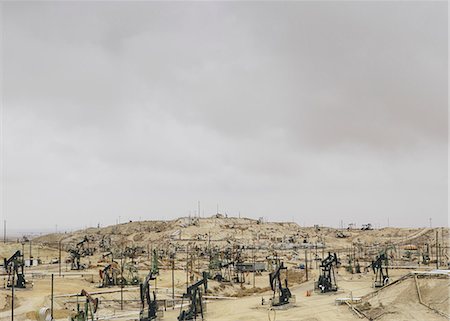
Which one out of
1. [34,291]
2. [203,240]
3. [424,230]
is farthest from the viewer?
[424,230]

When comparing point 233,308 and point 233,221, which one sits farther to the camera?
point 233,221

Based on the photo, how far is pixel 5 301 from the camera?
108ft

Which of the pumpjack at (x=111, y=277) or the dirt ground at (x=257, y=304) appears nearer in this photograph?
the dirt ground at (x=257, y=304)

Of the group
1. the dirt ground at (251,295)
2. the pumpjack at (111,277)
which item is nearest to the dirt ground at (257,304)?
the dirt ground at (251,295)

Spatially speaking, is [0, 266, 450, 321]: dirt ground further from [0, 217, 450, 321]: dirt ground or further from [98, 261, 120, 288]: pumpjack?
[98, 261, 120, 288]: pumpjack

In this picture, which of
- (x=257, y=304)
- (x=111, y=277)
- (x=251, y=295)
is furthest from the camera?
(x=111, y=277)

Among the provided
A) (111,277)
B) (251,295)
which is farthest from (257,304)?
(111,277)

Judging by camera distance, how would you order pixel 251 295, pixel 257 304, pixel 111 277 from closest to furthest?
pixel 257 304, pixel 251 295, pixel 111 277

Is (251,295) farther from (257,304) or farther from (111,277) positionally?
(111,277)

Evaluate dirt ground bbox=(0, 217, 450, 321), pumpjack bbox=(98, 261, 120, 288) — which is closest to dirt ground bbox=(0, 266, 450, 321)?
dirt ground bbox=(0, 217, 450, 321)

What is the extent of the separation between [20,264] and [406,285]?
3203 cm

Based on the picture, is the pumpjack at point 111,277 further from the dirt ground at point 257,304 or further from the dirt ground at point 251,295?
the dirt ground at point 257,304

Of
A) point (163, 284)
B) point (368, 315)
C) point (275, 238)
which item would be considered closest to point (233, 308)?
point (368, 315)

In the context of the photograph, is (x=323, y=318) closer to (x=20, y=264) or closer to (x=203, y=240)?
(x=20, y=264)
